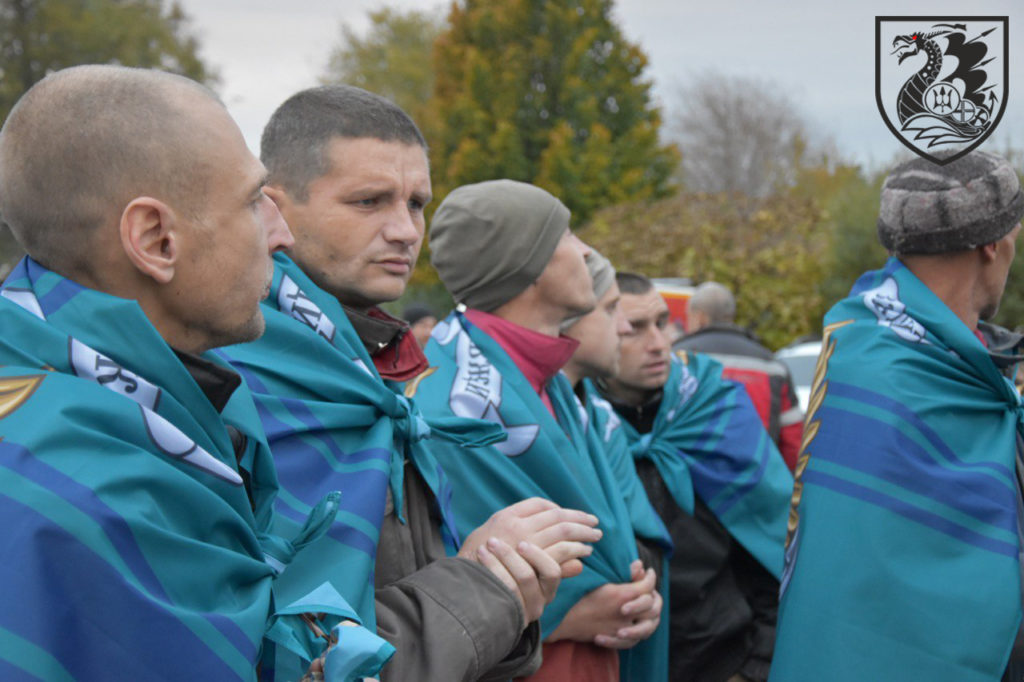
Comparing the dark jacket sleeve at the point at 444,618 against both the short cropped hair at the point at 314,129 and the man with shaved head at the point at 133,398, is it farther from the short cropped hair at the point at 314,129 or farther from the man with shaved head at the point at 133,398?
the short cropped hair at the point at 314,129

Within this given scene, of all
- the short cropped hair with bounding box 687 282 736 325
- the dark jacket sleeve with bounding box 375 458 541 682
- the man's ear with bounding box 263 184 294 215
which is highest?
the man's ear with bounding box 263 184 294 215

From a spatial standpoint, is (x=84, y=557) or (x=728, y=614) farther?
(x=728, y=614)

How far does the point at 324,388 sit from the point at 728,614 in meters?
2.29

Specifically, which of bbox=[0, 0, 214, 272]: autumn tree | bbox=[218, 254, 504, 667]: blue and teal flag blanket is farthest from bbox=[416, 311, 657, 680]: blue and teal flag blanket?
bbox=[0, 0, 214, 272]: autumn tree

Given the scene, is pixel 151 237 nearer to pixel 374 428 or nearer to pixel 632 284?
pixel 374 428

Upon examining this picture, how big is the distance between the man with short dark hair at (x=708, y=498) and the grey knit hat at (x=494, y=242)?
1.09 meters

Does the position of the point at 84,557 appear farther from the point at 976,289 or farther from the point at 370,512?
the point at 976,289

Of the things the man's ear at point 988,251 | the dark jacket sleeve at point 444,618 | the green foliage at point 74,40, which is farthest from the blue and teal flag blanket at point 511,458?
the green foliage at point 74,40

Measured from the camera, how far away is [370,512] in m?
2.04

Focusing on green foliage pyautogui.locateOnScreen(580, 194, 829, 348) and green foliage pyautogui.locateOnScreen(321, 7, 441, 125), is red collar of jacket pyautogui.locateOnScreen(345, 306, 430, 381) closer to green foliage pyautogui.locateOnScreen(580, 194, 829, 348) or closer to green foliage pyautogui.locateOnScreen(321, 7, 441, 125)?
green foliage pyautogui.locateOnScreen(580, 194, 829, 348)

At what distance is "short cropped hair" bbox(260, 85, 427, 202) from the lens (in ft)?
8.15

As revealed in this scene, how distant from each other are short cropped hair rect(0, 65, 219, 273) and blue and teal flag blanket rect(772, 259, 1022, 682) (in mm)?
2161

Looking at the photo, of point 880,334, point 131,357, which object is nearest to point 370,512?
point 131,357

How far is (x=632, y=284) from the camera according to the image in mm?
4707
